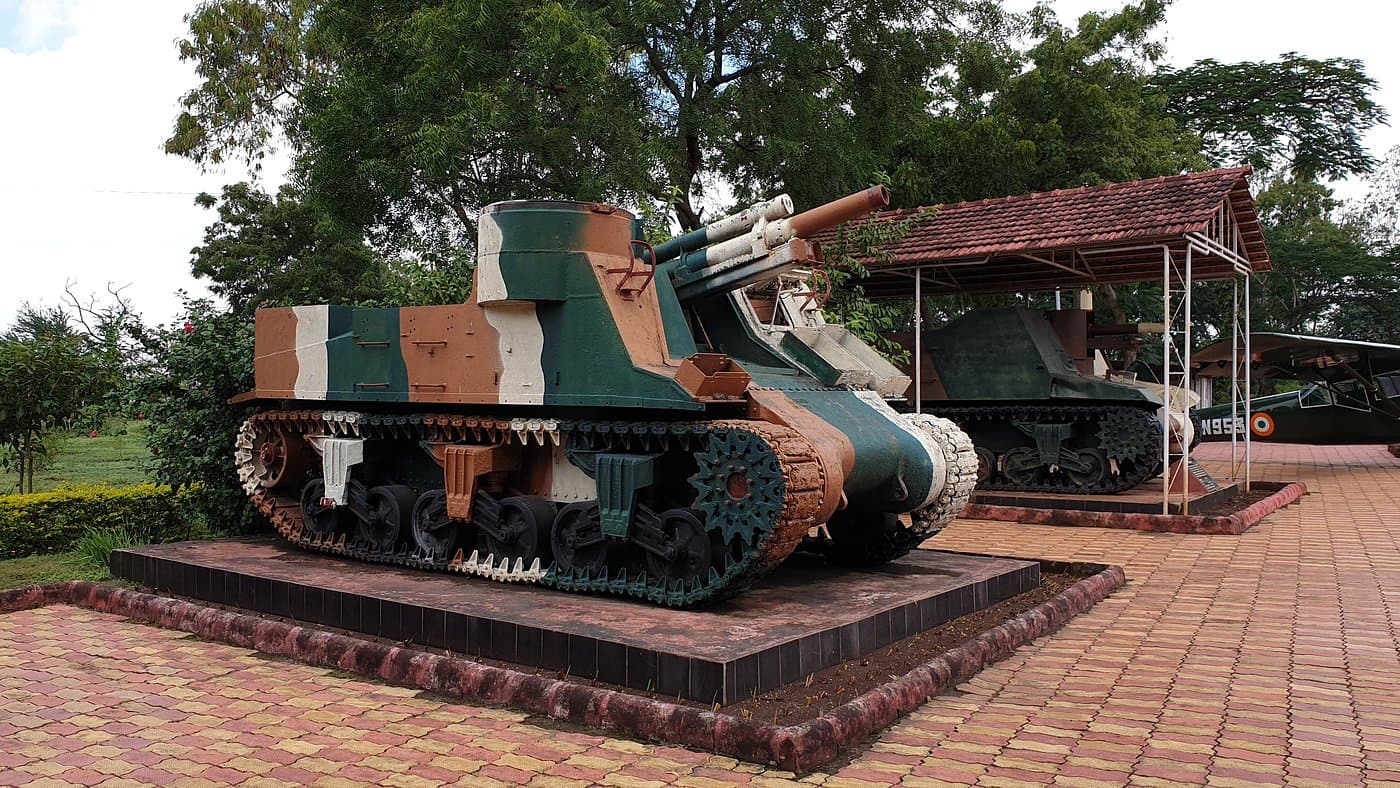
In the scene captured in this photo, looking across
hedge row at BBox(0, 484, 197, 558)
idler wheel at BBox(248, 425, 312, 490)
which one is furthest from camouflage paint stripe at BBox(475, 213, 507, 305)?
hedge row at BBox(0, 484, 197, 558)

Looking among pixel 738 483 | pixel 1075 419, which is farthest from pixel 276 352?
pixel 1075 419

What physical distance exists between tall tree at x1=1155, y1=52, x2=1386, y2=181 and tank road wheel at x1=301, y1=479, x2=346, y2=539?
94.8 feet

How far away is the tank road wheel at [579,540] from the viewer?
7562 mm

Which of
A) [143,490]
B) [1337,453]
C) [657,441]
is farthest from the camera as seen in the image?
[1337,453]

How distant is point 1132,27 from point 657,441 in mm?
19634

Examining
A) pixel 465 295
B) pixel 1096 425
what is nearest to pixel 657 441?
pixel 465 295

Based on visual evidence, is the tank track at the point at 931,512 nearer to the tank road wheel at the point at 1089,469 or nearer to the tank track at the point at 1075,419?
the tank track at the point at 1075,419

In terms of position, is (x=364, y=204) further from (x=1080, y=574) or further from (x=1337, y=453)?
(x=1337, y=453)

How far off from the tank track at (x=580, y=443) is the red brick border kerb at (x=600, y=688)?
3.81 ft

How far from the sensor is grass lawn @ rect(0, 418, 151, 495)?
46.7 feet

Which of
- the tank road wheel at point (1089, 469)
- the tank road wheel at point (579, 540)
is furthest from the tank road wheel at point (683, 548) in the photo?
the tank road wheel at point (1089, 469)

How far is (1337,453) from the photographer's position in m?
27.8

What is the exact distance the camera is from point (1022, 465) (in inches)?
615

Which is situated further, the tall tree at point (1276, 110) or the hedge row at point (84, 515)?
the tall tree at point (1276, 110)
